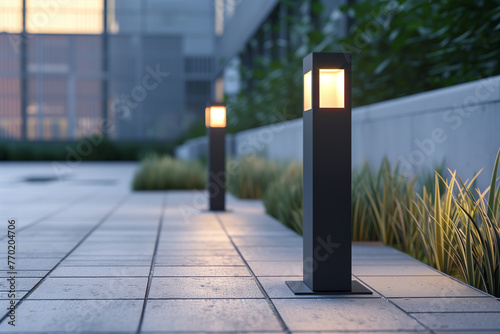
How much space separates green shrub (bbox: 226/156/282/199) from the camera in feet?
41.0

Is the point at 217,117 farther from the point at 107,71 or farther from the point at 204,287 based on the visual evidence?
the point at 107,71

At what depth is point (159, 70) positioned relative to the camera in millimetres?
42469

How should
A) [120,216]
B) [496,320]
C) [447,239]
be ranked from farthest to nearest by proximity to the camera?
1. [120,216]
2. [447,239]
3. [496,320]

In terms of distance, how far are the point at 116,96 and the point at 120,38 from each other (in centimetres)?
390

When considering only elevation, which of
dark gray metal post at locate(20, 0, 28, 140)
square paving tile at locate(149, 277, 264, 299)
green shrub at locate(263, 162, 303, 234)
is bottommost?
square paving tile at locate(149, 277, 264, 299)

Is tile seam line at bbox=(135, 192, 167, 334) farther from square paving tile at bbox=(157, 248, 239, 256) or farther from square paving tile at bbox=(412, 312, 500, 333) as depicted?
square paving tile at bbox=(412, 312, 500, 333)

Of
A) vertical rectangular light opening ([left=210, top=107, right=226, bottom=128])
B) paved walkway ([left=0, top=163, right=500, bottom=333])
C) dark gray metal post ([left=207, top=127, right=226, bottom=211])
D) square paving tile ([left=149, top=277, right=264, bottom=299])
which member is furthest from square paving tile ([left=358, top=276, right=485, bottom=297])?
vertical rectangular light opening ([left=210, top=107, right=226, bottom=128])

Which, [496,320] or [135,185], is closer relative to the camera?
[496,320]

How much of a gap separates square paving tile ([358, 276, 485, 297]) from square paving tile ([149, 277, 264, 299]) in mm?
864

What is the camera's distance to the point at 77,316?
11.6ft

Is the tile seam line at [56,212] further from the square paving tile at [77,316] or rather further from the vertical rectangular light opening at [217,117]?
the square paving tile at [77,316]

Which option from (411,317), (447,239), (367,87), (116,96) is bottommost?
(411,317)

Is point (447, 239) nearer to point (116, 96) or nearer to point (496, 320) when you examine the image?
point (496, 320)

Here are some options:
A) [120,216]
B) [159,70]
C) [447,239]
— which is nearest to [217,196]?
[120,216]
